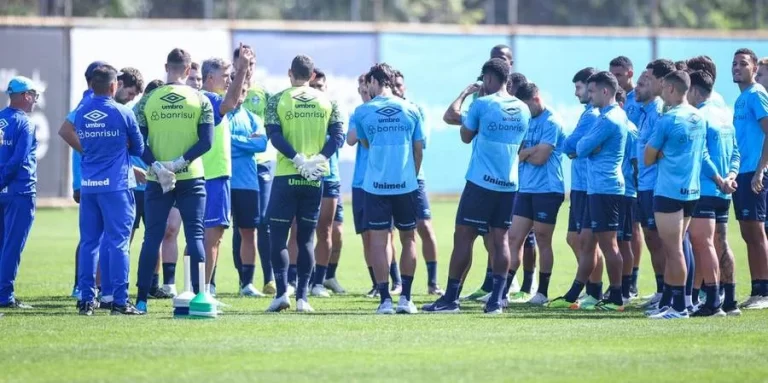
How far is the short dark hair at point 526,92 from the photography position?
46.2 ft

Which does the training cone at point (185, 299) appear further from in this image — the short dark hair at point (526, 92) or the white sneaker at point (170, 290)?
the short dark hair at point (526, 92)

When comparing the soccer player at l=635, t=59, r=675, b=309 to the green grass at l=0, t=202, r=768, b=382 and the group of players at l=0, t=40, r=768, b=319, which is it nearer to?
the group of players at l=0, t=40, r=768, b=319

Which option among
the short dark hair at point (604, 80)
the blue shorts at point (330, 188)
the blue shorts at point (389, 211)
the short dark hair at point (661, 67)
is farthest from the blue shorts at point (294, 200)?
the short dark hair at point (661, 67)

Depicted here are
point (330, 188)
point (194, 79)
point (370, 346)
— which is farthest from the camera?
point (330, 188)

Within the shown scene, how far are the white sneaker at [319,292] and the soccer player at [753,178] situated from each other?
4518 millimetres

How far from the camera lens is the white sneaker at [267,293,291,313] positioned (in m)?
13.0

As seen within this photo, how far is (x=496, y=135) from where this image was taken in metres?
12.9

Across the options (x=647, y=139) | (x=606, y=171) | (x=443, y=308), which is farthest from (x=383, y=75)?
(x=647, y=139)

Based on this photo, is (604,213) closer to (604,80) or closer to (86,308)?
(604,80)

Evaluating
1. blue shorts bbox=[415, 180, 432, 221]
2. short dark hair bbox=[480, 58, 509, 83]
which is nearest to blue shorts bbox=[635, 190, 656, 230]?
short dark hair bbox=[480, 58, 509, 83]

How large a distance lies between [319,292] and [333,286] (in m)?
0.65

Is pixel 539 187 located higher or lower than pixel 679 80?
lower

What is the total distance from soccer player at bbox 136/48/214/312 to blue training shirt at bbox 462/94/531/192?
2512 mm

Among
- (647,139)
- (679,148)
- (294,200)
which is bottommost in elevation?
(294,200)
